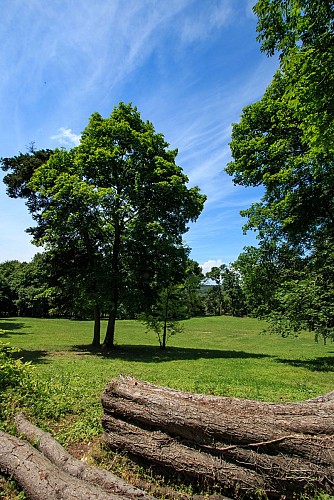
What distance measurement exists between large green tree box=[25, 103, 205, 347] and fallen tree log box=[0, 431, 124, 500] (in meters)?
13.5

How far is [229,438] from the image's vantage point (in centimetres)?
453

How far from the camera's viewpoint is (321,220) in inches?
609

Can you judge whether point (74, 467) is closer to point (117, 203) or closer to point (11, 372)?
point (11, 372)

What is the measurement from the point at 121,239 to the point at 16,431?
15.9 meters

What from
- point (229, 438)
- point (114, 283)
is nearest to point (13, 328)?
point (114, 283)

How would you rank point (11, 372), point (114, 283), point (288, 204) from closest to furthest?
point (11, 372) → point (288, 204) → point (114, 283)

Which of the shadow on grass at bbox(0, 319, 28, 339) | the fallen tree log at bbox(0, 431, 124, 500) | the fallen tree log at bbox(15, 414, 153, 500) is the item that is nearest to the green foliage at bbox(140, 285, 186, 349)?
the shadow on grass at bbox(0, 319, 28, 339)

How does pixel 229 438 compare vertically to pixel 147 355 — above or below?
above

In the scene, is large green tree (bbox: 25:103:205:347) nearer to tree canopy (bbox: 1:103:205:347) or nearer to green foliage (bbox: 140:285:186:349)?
tree canopy (bbox: 1:103:205:347)

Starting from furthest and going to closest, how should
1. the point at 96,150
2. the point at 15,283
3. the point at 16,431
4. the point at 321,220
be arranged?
the point at 15,283, the point at 96,150, the point at 321,220, the point at 16,431

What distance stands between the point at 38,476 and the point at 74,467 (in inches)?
20.8

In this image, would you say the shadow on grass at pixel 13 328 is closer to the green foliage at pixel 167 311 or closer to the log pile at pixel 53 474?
the green foliage at pixel 167 311

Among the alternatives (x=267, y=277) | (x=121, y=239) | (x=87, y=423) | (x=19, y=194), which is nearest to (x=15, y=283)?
(x=19, y=194)

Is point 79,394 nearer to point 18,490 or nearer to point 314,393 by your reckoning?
point 18,490
